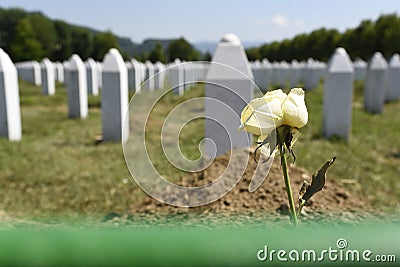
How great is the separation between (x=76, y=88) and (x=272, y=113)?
390 inches

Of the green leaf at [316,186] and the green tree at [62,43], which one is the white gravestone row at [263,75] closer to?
the green leaf at [316,186]

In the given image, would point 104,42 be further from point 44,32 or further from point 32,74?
point 32,74

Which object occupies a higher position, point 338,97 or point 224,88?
point 224,88

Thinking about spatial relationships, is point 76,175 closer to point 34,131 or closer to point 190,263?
point 34,131

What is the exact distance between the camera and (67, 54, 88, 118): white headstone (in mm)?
10273

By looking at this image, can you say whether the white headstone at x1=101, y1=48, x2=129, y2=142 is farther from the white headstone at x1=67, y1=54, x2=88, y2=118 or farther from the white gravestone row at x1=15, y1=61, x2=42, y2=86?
the white gravestone row at x1=15, y1=61, x2=42, y2=86

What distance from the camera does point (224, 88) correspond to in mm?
4652

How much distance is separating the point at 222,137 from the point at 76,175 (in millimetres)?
2058

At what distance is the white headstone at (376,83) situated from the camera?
438 inches

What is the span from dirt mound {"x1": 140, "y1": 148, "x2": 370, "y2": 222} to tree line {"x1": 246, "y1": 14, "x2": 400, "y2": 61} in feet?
Result: 90.2

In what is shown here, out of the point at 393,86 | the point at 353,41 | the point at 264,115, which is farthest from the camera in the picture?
the point at 353,41

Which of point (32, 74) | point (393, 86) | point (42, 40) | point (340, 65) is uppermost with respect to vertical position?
point (42, 40)

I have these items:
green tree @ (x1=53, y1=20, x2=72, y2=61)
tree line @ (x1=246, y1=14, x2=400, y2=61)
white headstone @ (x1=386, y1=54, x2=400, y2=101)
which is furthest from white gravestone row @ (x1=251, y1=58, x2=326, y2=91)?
green tree @ (x1=53, y1=20, x2=72, y2=61)

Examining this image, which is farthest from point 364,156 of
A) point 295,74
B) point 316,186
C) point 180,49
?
point 180,49
